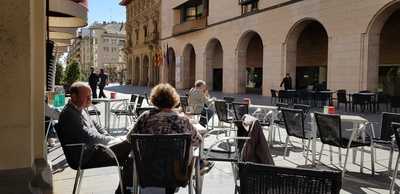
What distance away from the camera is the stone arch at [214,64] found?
34.0 meters

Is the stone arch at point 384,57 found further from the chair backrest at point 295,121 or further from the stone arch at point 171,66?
the stone arch at point 171,66

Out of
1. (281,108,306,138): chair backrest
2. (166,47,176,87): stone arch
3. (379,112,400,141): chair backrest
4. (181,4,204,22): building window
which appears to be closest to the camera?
(379,112,400,141): chair backrest

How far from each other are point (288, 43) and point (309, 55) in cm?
333

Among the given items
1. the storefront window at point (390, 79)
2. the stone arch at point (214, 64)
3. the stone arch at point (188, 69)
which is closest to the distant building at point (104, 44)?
the stone arch at point (188, 69)

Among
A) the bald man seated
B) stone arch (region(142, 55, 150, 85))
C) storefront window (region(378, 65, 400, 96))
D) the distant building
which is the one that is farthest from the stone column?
the distant building

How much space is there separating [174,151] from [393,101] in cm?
1361

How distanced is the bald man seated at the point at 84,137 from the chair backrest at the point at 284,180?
209cm

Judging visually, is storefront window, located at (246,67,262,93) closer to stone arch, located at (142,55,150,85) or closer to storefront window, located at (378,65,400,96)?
storefront window, located at (378,65,400,96)

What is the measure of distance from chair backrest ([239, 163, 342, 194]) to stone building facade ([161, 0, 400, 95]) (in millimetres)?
16860

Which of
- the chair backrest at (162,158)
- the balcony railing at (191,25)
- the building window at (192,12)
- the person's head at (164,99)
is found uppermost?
the building window at (192,12)

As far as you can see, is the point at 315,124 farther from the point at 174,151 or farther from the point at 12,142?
the point at 12,142

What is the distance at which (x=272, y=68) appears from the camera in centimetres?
2478

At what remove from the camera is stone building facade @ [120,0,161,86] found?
47.2 m

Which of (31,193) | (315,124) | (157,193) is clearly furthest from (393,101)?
(31,193)
